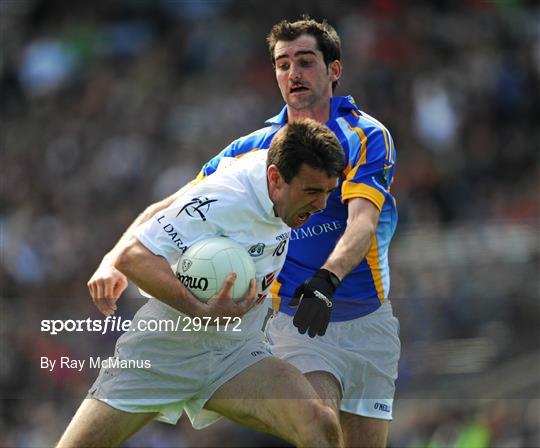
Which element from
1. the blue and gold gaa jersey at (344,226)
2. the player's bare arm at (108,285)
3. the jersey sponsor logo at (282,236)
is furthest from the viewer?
the blue and gold gaa jersey at (344,226)

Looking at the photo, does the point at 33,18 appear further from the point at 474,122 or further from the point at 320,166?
the point at 320,166

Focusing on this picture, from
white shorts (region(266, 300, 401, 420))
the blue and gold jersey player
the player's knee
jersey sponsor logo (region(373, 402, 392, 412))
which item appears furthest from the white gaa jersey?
jersey sponsor logo (region(373, 402, 392, 412))

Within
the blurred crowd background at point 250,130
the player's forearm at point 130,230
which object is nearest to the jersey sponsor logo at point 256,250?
the player's forearm at point 130,230

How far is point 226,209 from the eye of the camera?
6.46m

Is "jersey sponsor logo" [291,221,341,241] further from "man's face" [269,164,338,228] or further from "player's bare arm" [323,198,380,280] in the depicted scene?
"man's face" [269,164,338,228]

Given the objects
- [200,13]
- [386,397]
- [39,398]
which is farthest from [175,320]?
[200,13]

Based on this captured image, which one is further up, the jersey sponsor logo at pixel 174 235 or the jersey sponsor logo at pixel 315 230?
the jersey sponsor logo at pixel 315 230

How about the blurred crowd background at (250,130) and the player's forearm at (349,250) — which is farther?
the blurred crowd background at (250,130)

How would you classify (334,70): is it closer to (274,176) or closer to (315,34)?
(315,34)

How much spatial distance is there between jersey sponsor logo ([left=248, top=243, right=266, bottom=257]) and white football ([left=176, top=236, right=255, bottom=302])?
111 mm

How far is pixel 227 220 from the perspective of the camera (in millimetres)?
6496

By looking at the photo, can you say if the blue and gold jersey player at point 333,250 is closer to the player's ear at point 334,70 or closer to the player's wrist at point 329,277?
the player's ear at point 334,70

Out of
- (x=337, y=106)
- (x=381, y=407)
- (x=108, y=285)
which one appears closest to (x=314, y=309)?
(x=108, y=285)

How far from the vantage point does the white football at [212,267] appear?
6.35 metres
